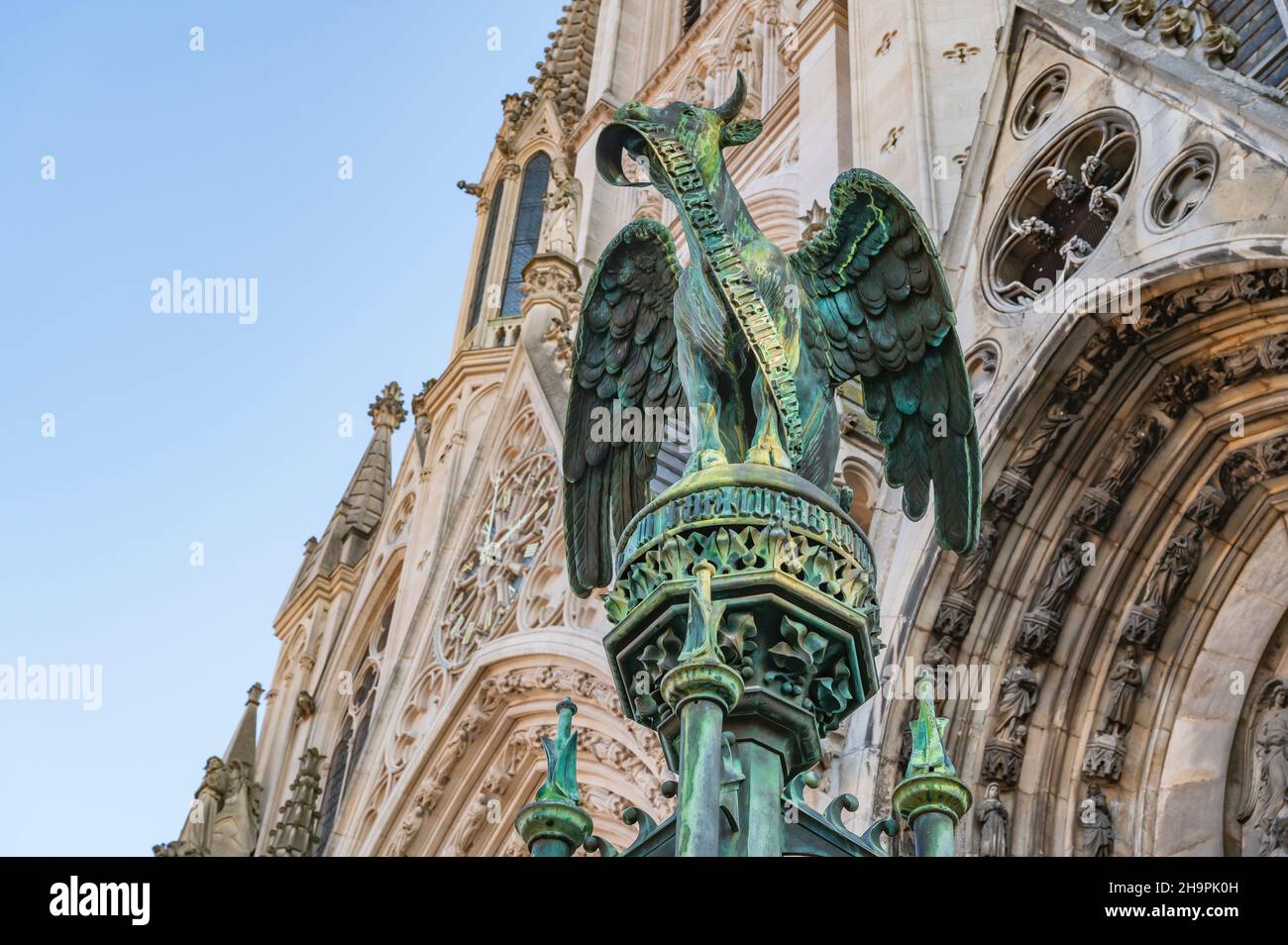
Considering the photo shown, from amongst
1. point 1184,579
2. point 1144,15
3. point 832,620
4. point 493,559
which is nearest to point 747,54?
point 493,559

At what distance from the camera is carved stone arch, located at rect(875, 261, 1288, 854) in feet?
32.2

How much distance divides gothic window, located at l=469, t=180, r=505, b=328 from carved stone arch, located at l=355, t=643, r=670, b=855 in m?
7.49

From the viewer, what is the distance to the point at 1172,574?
10109mm

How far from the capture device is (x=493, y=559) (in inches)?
619

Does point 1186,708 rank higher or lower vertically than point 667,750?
higher

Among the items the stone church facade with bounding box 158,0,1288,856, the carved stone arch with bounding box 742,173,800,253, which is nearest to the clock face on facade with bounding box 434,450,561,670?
the stone church facade with bounding box 158,0,1288,856

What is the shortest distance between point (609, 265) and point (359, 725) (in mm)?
12101

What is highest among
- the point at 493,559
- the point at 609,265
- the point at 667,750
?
the point at 493,559

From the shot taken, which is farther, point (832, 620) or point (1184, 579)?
point (1184, 579)

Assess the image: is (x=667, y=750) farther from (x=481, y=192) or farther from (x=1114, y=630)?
(x=481, y=192)

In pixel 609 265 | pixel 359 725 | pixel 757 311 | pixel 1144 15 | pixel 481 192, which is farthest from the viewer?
pixel 481 192

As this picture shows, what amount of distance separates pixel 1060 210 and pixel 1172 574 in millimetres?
2356

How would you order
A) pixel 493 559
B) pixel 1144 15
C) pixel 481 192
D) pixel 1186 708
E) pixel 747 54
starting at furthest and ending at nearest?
pixel 481 192
pixel 747 54
pixel 493 559
pixel 1144 15
pixel 1186 708

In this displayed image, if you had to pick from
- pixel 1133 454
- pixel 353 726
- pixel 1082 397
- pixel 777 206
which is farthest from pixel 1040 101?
pixel 353 726
